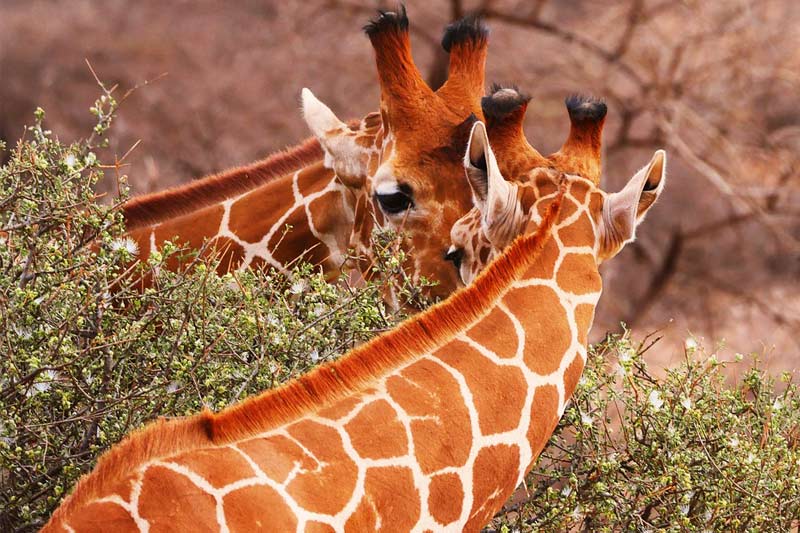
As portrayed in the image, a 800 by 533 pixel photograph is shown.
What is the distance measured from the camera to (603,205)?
3146mm

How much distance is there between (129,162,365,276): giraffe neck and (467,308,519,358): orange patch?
1.67 m

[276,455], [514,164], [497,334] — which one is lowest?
[276,455]

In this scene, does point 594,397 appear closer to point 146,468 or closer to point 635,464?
point 635,464

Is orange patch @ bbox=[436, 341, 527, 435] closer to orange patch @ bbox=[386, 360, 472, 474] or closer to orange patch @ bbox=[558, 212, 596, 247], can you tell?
orange patch @ bbox=[386, 360, 472, 474]

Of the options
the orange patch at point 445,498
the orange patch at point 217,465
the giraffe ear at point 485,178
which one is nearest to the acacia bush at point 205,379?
the giraffe ear at point 485,178

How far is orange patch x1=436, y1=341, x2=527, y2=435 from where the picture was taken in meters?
2.74

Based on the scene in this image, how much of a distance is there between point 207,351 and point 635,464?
4.16 feet

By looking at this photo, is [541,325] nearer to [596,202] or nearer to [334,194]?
[596,202]

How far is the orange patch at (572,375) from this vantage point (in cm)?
292

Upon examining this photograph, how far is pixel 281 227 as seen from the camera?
180 inches

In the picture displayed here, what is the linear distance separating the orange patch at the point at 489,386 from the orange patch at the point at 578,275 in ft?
0.95

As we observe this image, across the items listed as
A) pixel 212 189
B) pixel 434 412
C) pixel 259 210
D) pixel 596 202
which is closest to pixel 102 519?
pixel 434 412

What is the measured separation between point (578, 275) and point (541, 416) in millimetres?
382

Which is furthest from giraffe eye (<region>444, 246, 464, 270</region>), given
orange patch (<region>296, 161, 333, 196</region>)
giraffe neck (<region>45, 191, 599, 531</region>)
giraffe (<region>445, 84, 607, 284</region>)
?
orange patch (<region>296, 161, 333, 196</region>)
